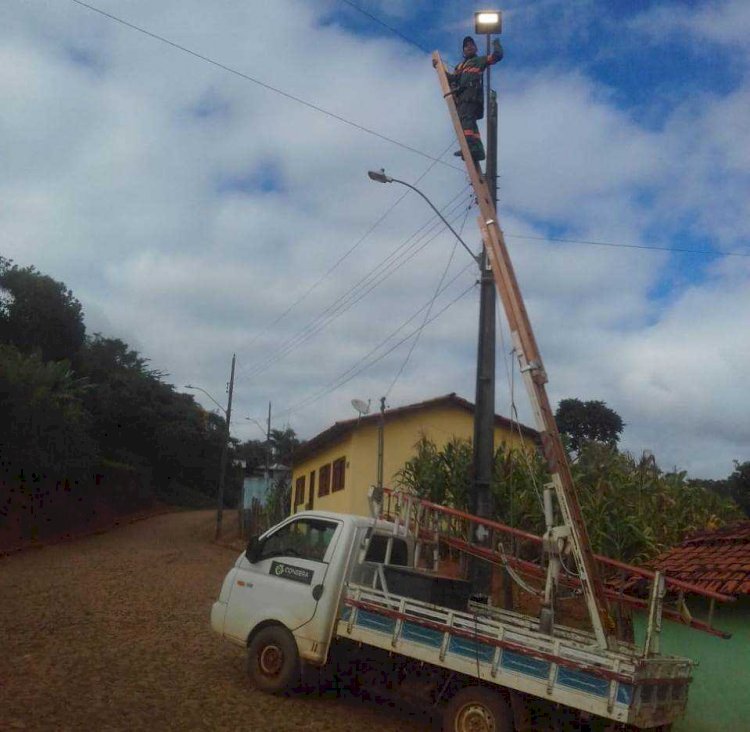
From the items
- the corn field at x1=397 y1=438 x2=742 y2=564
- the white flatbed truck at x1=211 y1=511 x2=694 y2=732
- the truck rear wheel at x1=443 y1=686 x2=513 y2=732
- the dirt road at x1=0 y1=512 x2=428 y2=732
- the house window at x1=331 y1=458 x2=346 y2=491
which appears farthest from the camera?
the house window at x1=331 y1=458 x2=346 y2=491

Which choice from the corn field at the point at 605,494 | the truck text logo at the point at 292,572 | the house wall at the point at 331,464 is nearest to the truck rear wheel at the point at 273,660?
the truck text logo at the point at 292,572

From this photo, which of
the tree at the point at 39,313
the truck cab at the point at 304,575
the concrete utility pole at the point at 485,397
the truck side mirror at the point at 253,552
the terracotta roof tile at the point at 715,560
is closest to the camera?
the terracotta roof tile at the point at 715,560

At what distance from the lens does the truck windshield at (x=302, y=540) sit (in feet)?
32.5

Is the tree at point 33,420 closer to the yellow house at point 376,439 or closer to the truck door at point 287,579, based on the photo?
the yellow house at point 376,439

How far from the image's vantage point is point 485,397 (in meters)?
11.4

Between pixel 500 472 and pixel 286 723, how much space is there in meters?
8.09

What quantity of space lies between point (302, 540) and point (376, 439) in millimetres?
14956

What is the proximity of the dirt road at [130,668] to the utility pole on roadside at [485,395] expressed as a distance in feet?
8.73

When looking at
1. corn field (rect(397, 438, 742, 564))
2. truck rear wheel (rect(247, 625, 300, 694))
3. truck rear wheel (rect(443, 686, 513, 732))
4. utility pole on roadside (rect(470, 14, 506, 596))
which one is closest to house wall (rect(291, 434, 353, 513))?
corn field (rect(397, 438, 742, 564))

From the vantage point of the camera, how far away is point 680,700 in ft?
25.7

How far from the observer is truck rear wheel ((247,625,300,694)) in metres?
9.53

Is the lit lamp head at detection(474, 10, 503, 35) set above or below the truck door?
above

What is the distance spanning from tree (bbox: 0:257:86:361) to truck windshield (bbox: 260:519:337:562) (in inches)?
1408

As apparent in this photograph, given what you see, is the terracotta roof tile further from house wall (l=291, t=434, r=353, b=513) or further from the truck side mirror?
house wall (l=291, t=434, r=353, b=513)
